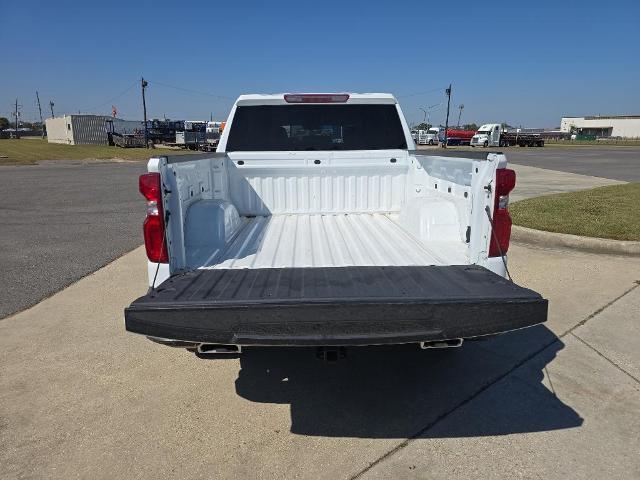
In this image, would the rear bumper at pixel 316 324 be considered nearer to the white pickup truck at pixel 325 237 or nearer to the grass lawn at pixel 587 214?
the white pickup truck at pixel 325 237

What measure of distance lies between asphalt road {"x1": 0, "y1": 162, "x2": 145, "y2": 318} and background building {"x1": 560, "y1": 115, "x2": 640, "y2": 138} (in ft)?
449

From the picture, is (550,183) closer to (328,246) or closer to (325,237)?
(325,237)

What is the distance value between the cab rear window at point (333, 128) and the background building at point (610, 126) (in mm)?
139283

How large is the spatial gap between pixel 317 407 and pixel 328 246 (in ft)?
4.01


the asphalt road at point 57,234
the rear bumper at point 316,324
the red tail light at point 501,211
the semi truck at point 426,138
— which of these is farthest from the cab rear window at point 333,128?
the semi truck at point 426,138

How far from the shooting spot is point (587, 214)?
28.9ft

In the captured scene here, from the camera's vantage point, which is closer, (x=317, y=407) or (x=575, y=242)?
(x=317, y=407)

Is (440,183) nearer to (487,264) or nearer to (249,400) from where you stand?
(487,264)

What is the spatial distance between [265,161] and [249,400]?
8.41ft

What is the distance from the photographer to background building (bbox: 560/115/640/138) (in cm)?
12827

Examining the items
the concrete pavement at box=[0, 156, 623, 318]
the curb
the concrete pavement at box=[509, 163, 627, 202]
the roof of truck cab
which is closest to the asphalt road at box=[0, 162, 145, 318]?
the concrete pavement at box=[0, 156, 623, 318]

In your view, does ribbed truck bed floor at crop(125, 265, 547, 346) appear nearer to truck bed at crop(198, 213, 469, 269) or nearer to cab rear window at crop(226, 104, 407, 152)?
truck bed at crop(198, 213, 469, 269)

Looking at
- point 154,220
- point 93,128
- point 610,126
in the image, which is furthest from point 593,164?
point 610,126

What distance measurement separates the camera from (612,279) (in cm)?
560
